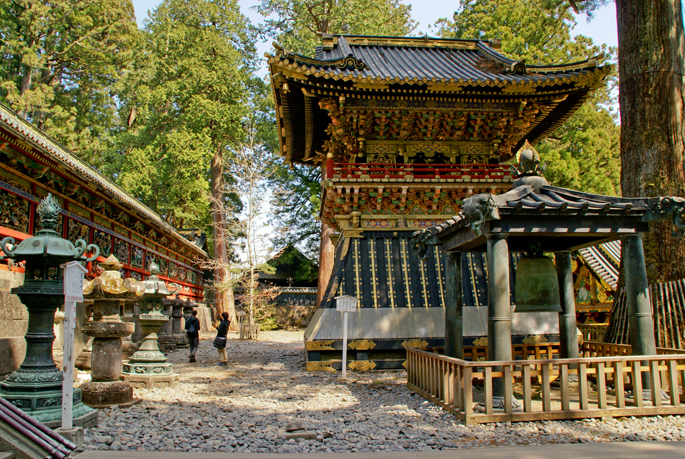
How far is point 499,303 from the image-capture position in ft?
19.0

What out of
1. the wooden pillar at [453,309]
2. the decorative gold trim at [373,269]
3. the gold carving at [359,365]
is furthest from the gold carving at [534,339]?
the wooden pillar at [453,309]

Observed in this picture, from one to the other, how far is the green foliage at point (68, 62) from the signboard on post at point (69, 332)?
70.9 ft

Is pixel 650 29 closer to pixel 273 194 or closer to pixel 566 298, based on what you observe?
pixel 566 298

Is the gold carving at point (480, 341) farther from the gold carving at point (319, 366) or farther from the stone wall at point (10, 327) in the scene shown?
the stone wall at point (10, 327)

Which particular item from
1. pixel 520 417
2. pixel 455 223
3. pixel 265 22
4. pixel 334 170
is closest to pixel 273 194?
pixel 265 22

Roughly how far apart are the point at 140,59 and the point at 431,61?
20.6m

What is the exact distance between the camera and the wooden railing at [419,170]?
11.8 meters

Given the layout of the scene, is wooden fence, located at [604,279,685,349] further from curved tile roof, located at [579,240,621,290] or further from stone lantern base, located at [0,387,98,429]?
curved tile roof, located at [579,240,621,290]

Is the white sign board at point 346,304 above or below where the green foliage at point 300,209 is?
below

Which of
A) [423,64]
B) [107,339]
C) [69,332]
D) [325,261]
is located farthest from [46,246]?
[325,261]

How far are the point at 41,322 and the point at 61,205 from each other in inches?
311

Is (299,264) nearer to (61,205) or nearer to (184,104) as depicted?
(184,104)

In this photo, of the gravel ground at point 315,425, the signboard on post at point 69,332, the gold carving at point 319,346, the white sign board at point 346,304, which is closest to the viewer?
the signboard on post at point 69,332

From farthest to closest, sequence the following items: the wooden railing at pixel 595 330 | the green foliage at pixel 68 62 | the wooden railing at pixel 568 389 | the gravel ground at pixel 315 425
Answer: the green foliage at pixel 68 62
the wooden railing at pixel 595 330
the wooden railing at pixel 568 389
the gravel ground at pixel 315 425
